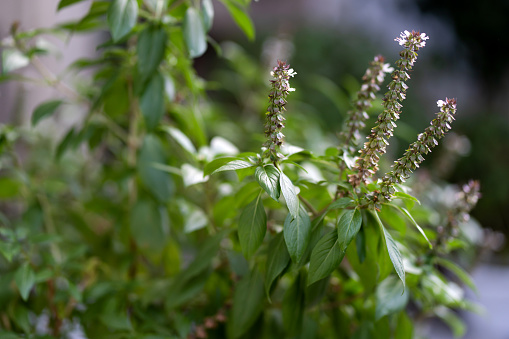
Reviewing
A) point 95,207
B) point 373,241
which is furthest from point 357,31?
point 373,241

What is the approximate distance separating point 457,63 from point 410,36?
5.07 feet

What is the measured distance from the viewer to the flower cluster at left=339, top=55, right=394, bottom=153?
48cm

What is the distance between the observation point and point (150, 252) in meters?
0.75

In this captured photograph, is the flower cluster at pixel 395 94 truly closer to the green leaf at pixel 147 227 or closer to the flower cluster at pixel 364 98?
the flower cluster at pixel 364 98

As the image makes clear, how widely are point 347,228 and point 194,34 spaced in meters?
0.33

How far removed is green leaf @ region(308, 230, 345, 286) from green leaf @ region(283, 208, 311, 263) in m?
0.01

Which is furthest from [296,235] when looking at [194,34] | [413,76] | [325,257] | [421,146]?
[413,76]

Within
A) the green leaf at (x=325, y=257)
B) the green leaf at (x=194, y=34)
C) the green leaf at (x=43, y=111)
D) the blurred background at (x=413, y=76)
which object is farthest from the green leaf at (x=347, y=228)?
the blurred background at (x=413, y=76)

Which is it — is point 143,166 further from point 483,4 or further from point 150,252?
point 483,4

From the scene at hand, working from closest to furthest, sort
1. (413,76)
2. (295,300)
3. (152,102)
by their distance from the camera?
(295,300)
(152,102)
(413,76)

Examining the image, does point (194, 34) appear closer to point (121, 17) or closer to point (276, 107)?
point (121, 17)

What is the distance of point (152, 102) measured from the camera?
0.65 meters

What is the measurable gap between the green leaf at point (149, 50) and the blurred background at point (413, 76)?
50cm

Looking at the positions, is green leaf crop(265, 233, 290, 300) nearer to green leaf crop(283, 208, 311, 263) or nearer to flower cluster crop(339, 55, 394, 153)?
green leaf crop(283, 208, 311, 263)
